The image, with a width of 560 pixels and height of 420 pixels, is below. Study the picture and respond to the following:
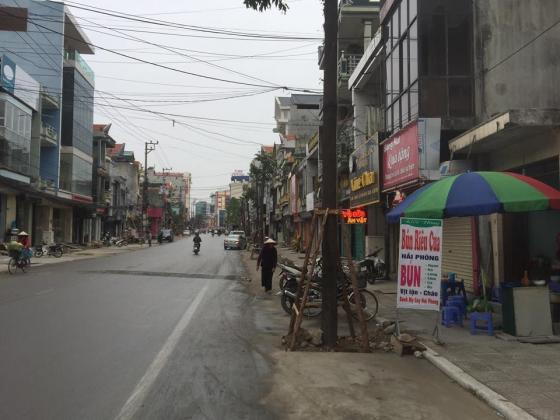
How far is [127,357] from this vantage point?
745 cm

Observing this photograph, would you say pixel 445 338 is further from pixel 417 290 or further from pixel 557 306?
pixel 557 306

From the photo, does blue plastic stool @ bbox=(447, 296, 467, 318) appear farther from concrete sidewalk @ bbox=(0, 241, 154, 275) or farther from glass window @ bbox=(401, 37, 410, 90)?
concrete sidewalk @ bbox=(0, 241, 154, 275)

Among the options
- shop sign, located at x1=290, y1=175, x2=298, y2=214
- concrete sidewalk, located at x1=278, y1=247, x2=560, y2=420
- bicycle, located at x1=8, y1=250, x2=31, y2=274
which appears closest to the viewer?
concrete sidewalk, located at x1=278, y1=247, x2=560, y2=420

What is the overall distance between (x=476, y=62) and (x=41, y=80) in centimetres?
4061

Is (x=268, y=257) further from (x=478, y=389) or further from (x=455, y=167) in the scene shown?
(x=478, y=389)

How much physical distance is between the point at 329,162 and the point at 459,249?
793 centimetres

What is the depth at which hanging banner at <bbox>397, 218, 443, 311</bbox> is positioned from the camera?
8.86m

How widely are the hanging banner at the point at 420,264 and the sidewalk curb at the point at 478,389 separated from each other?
39.4 inches

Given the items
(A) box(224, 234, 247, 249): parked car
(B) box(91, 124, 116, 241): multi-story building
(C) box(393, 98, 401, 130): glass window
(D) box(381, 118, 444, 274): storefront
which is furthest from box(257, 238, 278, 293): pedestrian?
(B) box(91, 124, 116, 241): multi-story building

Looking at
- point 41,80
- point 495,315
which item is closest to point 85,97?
point 41,80

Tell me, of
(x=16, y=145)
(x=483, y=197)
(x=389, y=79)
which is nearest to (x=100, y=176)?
(x=16, y=145)

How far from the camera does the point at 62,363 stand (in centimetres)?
704

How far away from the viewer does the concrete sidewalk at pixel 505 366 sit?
18.8 feet

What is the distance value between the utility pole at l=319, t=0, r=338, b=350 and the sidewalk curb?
1730 mm
